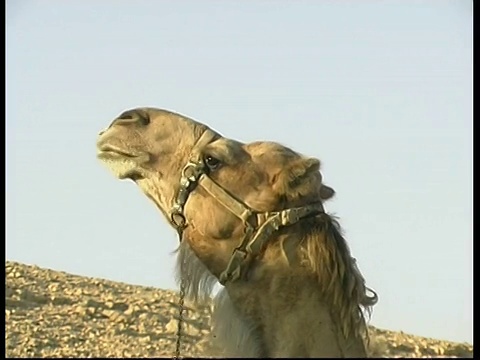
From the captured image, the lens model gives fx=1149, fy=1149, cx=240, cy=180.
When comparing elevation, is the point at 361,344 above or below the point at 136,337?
above

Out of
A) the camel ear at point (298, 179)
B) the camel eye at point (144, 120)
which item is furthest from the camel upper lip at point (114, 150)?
the camel ear at point (298, 179)

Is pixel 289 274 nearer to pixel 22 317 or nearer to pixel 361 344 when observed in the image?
pixel 361 344

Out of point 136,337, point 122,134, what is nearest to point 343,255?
point 122,134

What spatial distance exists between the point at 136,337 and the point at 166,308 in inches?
60.0

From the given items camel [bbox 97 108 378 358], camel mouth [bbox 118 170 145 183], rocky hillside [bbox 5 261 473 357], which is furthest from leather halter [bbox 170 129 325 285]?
rocky hillside [bbox 5 261 473 357]

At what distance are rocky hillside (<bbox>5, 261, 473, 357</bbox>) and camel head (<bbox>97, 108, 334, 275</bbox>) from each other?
199 inches

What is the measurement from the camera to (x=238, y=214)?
3.21 meters

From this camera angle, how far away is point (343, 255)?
316 cm

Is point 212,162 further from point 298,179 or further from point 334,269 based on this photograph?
point 334,269

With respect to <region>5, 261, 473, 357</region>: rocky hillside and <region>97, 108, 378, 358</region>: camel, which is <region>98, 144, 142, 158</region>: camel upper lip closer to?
<region>97, 108, 378, 358</region>: camel

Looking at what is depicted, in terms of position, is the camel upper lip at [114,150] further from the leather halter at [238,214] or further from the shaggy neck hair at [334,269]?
the shaggy neck hair at [334,269]

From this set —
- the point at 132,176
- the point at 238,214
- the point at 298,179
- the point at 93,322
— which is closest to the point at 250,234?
the point at 238,214

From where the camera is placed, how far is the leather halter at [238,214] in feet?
10.4

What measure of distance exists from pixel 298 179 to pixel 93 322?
866 centimetres
